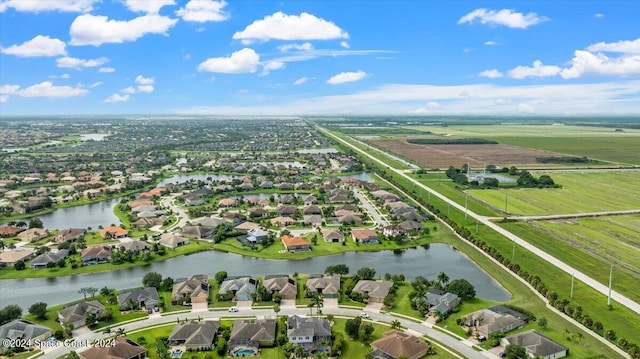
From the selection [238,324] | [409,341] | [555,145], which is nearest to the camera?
[409,341]

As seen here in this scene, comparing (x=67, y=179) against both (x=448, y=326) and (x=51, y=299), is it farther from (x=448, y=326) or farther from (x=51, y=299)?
(x=448, y=326)

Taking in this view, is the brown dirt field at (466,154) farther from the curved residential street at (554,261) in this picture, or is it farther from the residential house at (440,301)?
the residential house at (440,301)

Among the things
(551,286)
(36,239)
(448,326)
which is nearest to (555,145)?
(551,286)

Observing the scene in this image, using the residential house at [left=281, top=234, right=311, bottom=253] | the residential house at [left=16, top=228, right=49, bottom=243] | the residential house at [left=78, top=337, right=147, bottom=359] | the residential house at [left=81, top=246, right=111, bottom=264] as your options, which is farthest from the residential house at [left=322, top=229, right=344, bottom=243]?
the residential house at [left=16, top=228, right=49, bottom=243]

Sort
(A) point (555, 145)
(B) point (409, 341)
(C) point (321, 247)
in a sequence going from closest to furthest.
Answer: (B) point (409, 341) < (C) point (321, 247) < (A) point (555, 145)

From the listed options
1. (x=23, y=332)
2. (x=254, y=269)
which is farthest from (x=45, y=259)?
(x=254, y=269)
